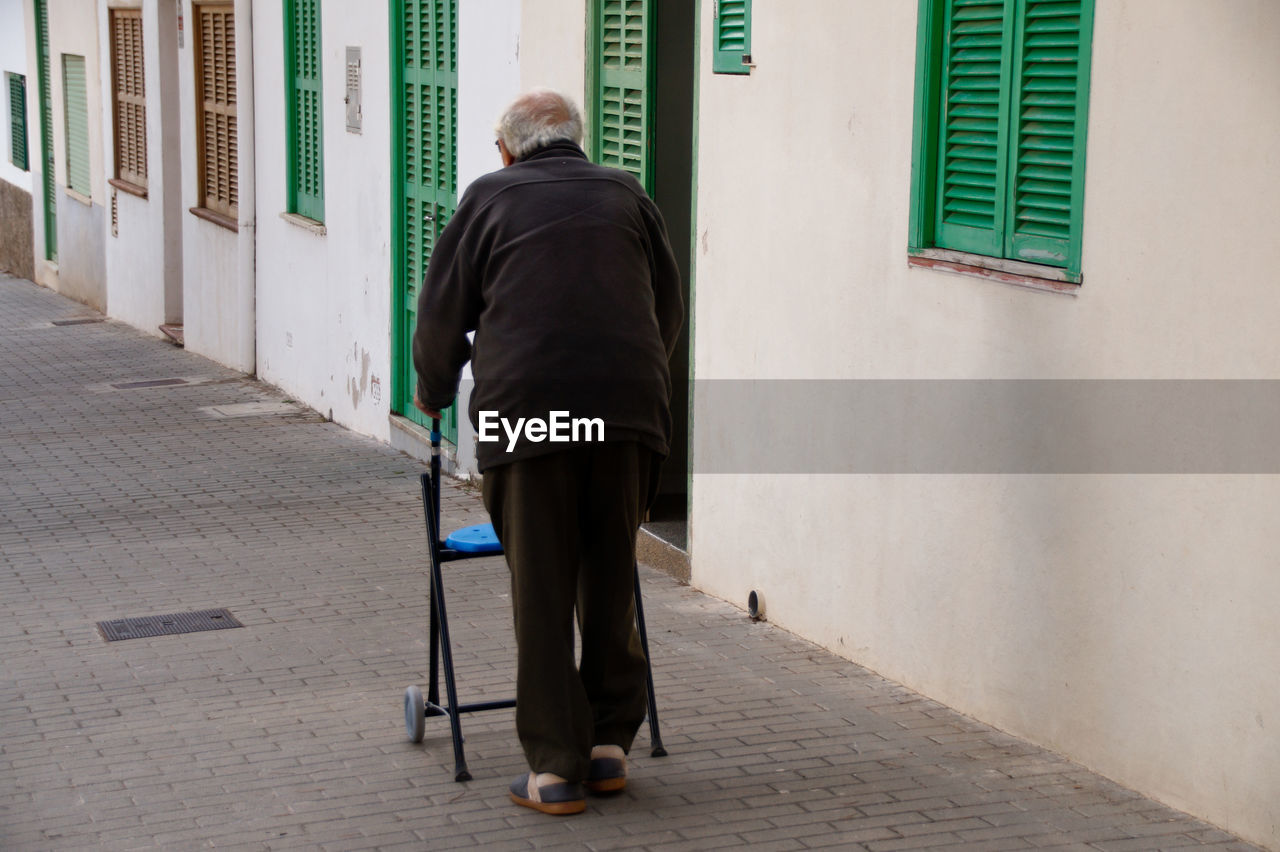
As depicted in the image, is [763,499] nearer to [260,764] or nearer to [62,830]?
[260,764]

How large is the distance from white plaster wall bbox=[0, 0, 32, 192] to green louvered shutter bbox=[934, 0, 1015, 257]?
18.7 metres

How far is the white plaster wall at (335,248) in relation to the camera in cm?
1100

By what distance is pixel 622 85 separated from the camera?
7.80 metres

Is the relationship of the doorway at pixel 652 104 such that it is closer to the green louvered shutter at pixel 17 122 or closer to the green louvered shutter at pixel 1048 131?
the green louvered shutter at pixel 1048 131

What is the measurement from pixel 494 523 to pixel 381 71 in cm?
676

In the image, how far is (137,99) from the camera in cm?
1736

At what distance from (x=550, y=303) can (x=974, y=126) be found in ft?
5.54

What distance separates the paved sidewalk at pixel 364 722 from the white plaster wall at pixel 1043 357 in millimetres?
208

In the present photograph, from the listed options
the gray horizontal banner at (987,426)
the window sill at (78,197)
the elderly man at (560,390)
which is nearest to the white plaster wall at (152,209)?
the window sill at (78,197)

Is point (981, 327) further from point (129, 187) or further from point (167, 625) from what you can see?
point (129, 187)

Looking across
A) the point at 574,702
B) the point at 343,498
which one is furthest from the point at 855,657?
the point at 343,498

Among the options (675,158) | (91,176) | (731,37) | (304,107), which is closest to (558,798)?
(731,37)

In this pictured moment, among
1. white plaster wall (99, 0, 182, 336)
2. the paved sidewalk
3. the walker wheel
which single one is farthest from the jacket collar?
white plaster wall (99, 0, 182, 336)

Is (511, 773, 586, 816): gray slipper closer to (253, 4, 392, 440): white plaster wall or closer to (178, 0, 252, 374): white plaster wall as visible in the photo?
(253, 4, 392, 440): white plaster wall
